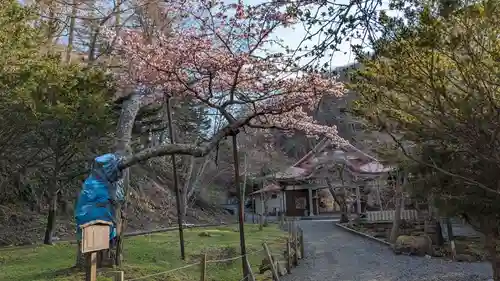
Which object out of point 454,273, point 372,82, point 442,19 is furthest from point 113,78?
point 454,273

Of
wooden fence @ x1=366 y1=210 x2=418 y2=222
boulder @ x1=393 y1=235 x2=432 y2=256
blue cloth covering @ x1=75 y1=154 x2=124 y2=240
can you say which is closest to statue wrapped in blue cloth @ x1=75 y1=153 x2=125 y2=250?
blue cloth covering @ x1=75 y1=154 x2=124 y2=240

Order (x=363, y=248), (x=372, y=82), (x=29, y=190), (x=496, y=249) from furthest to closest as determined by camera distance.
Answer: (x=29, y=190)
(x=363, y=248)
(x=496, y=249)
(x=372, y=82)

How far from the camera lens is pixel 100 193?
6.32m

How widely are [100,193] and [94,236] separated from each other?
279 cm

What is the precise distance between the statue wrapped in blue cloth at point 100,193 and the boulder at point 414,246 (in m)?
9.76

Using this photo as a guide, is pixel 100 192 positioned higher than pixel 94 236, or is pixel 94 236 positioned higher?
pixel 100 192

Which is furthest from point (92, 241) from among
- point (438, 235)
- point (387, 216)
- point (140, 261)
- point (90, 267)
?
point (387, 216)

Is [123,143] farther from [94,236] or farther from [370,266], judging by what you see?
[370,266]

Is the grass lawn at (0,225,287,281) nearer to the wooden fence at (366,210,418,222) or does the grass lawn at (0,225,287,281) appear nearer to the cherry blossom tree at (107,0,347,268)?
the cherry blossom tree at (107,0,347,268)

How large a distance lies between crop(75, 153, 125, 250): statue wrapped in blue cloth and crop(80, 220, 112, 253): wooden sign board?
7.39ft

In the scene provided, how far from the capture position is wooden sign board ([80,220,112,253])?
3.54m

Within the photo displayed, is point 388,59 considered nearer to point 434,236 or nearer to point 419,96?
Result: point 419,96

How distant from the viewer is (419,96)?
4355 mm

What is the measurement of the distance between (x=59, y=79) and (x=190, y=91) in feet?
14.5
